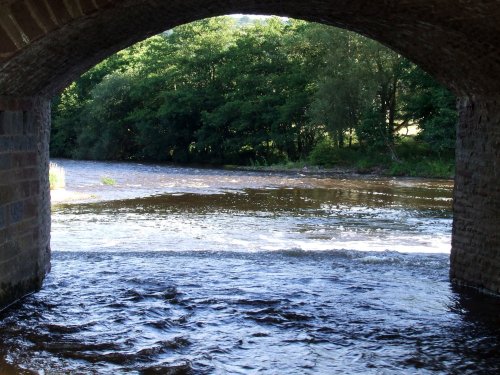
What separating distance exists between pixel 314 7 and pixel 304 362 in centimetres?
340

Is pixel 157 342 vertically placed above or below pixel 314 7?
below

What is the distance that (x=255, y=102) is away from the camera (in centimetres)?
4891

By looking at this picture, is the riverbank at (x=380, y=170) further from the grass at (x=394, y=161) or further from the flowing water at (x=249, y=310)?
the flowing water at (x=249, y=310)

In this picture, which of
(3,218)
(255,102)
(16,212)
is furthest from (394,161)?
(3,218)

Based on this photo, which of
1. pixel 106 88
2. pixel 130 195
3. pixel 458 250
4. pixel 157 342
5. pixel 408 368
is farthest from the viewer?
pixel 106 88

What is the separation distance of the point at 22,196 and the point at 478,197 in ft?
16.4

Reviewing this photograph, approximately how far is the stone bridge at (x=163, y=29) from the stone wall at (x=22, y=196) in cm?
1

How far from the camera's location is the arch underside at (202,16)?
15.4ft

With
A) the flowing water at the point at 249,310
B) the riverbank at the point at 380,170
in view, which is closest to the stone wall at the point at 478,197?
the flowing water at the point at 249,310

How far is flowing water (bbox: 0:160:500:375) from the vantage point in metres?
5.41

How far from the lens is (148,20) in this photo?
6.24 m

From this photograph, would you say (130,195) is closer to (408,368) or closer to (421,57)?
(421,57)

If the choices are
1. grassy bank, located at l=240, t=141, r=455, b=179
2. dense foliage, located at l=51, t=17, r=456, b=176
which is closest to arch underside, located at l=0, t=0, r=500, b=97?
grassy bank, located at l=240, t=141, r=455, b=179

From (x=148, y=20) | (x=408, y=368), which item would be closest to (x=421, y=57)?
(x=148, y=20)
